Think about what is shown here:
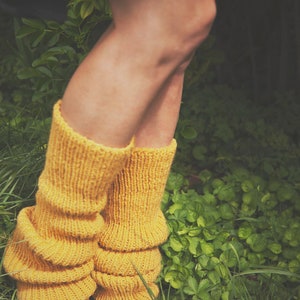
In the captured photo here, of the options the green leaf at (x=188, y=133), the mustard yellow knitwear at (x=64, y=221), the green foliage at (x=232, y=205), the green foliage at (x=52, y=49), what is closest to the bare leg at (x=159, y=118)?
the mustard yellow knitwear at (x=64, y=221)

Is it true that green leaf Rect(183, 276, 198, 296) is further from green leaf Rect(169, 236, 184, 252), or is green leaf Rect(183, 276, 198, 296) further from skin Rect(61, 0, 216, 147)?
skin Rect(61, 0, 216, 147)

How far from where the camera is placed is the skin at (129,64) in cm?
112

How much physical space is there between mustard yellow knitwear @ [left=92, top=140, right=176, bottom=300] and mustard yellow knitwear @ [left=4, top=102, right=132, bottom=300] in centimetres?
5

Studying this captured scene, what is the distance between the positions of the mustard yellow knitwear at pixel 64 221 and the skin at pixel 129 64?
39 millimetres

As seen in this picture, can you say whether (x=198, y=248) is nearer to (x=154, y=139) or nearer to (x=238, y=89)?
(x=154, y=139)

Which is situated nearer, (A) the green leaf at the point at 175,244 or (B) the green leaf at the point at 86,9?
(A) the green leaf at the point at 175,244

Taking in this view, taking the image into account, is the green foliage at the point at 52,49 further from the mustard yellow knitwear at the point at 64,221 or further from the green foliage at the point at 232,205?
the mustard yellow knitwear at the point at 64,221

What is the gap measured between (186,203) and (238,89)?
1303 millimetres

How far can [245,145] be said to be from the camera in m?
2.48

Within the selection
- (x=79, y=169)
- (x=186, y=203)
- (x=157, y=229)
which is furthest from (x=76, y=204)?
(x=186, y=203)

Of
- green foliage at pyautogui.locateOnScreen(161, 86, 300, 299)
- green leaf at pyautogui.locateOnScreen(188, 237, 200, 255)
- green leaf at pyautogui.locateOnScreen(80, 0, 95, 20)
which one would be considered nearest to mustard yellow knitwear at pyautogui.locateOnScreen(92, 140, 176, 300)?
green foliage at pyautogui.locateOnScreen(161, 86, 300, 299)

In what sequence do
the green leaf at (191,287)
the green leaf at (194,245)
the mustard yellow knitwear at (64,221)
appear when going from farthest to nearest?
the green leaf at (194,245) → the green leaf at (191,287) → the mustard yellow knitwear at (64,221)

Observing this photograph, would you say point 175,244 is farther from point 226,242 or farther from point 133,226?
point 133,226

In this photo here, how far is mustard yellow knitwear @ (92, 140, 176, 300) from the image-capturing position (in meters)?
1.42
